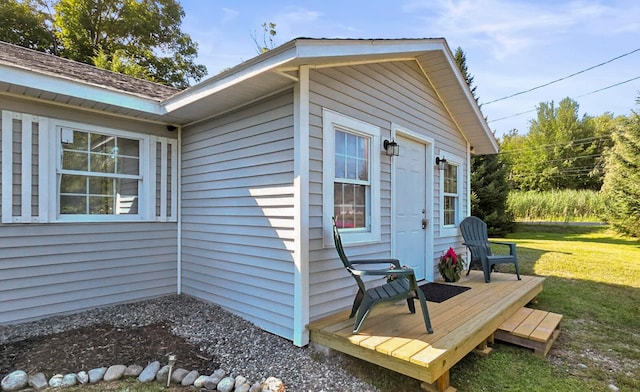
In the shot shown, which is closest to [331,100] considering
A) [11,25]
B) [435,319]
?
[435,319]

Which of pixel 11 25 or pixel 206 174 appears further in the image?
pixel 11 25

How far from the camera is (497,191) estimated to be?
13.4 m

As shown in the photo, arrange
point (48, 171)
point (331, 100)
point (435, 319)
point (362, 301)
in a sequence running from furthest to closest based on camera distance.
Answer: point (48, 171) → point (331, 100) → point (435, 319) → point (362, 301)

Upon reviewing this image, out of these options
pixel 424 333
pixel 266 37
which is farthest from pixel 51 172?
pixel 266 37

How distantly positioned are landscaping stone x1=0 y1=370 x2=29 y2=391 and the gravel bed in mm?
928

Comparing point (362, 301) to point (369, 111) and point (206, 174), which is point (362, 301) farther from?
point (206, 174)

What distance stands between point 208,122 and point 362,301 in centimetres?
296

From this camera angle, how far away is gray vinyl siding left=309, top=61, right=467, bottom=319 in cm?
313

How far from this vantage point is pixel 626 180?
11.4m

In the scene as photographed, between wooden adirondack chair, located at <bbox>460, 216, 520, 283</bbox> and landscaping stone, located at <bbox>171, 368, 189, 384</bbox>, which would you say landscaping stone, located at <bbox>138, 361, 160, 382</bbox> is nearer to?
landscaping stone, located at <bbox>171, 368, 189, 384</bbox>

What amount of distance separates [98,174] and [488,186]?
13.3 metres

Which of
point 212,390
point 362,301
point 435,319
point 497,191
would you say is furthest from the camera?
point 497,191

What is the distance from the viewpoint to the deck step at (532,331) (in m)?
3.06

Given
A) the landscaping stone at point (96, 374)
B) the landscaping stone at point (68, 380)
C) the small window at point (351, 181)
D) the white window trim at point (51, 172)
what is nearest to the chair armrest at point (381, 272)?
the small window at point (351, 181)
